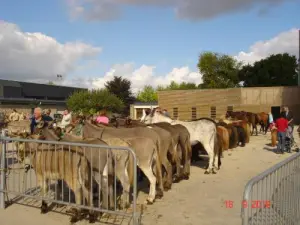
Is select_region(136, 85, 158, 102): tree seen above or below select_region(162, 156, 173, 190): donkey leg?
above

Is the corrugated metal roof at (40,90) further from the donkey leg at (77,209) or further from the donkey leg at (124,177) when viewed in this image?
the donkey leg at (77,209)

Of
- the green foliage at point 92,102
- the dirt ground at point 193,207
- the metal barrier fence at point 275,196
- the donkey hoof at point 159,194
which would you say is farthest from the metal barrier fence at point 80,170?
the green foliage at point 92,102

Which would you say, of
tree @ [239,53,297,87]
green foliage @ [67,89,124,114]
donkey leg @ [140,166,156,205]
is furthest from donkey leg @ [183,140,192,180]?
tree @ [239,53,297,87]

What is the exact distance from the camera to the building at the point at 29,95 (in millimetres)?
41750

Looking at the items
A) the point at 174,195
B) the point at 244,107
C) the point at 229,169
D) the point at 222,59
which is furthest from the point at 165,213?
the point at 222,59

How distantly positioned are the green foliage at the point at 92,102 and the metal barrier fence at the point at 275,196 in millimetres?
42530

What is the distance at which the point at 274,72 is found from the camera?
177ft

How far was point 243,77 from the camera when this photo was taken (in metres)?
57.2

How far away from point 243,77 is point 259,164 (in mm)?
48250

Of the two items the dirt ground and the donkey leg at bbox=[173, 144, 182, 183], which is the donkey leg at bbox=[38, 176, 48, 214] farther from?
the donkey leg at bbox=[173, 144, 182, 183]

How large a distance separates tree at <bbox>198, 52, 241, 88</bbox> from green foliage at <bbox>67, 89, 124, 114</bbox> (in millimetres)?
20967

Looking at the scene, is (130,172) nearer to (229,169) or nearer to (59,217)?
(59,217)

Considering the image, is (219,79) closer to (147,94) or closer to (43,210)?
(147,94)

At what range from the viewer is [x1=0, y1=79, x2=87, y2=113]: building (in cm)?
4175
